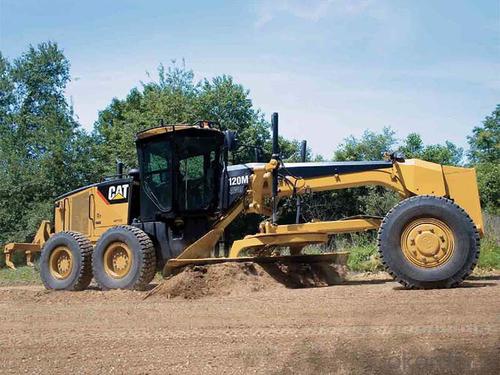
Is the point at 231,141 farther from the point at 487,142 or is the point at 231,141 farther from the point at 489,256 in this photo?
the point at 487,142

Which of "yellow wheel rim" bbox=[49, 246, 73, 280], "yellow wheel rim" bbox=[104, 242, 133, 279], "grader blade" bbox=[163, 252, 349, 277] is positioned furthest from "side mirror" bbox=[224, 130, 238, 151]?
"yellow wheel rim" bbox=[49, 246, 73, 280]

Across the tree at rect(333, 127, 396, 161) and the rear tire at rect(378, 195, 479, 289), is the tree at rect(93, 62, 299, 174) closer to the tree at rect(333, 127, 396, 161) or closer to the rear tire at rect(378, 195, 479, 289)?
the tree at rect(333, 127, 396, 161)

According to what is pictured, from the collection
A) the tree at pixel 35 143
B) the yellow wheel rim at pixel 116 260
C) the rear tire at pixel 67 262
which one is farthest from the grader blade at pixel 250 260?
the tree at pixel 35 143

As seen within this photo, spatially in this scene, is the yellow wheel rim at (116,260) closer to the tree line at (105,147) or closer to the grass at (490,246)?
the grass at (490,246)

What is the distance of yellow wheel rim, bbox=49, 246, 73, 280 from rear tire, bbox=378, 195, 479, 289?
271 inches

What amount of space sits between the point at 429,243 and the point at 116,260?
5.83 meters

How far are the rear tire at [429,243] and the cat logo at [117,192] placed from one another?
6007mm

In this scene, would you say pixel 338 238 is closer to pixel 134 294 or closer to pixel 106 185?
pixel 106 185

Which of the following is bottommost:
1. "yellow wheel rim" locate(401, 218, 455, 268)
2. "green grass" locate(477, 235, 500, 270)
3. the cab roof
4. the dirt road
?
the dirt road

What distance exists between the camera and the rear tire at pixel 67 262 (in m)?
12.5

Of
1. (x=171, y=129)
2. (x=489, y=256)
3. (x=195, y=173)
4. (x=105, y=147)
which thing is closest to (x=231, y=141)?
(x=195, y=173)

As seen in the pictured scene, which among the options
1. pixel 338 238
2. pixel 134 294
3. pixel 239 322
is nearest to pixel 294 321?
pixel 239 322

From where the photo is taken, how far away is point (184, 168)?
11.8 meters

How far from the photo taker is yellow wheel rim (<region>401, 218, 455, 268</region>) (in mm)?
8656
